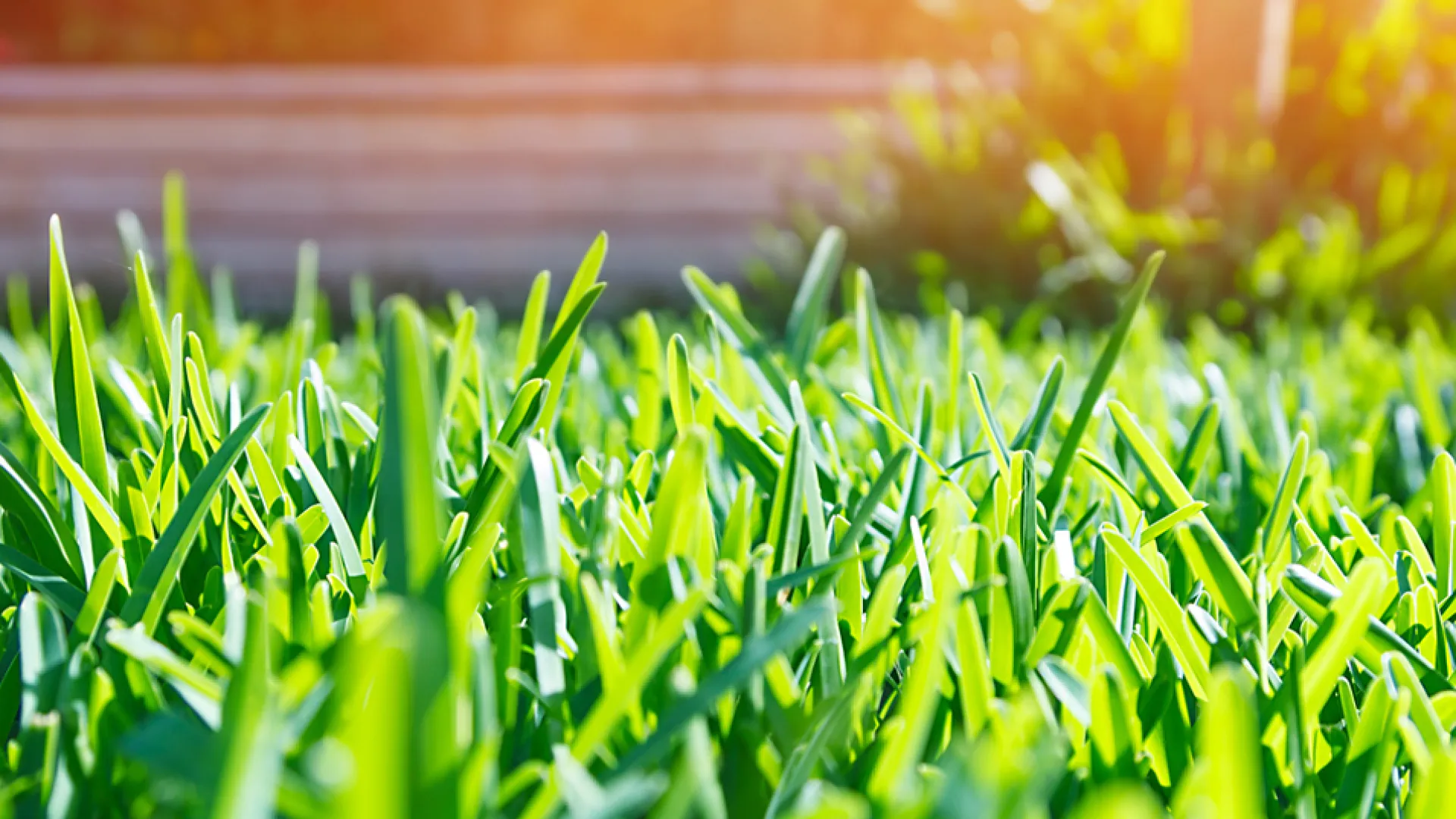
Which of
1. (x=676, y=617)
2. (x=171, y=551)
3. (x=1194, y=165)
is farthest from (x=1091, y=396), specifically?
(x=1194, y=165)

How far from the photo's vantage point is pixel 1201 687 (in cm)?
52

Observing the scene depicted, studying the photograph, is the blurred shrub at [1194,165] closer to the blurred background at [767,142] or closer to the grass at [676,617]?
the blurred background at [767,142]

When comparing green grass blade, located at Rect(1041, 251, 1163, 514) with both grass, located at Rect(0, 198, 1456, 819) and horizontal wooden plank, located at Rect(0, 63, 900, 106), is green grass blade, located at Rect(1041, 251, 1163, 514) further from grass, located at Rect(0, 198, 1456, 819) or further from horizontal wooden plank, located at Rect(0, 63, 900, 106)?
horizontal wooden plank, located at Rect(0, 63, 900, 106)

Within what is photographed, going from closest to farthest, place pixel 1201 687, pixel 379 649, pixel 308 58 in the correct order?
pixel 379 649
pixel 1201 687
pixel 308 58

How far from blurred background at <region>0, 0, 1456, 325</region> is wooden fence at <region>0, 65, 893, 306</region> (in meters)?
0.01

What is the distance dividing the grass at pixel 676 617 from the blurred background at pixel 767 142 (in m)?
2.01

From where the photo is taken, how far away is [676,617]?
40 centimetres

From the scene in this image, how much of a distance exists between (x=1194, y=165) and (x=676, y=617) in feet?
10.0

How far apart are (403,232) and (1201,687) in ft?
21.0

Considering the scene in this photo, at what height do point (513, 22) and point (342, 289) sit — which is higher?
point (513, 22)

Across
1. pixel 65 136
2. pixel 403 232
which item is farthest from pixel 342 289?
pixel 65 136

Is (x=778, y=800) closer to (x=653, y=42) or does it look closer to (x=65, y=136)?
(x=65, y=136)

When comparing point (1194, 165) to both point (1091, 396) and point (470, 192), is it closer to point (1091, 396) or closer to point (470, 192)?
point (1091, 396)

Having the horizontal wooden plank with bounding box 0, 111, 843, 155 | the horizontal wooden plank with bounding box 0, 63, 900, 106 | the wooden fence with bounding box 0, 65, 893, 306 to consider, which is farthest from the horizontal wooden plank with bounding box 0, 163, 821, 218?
the horizontal wooden plank with bounding box 0, 63, 900, 106
